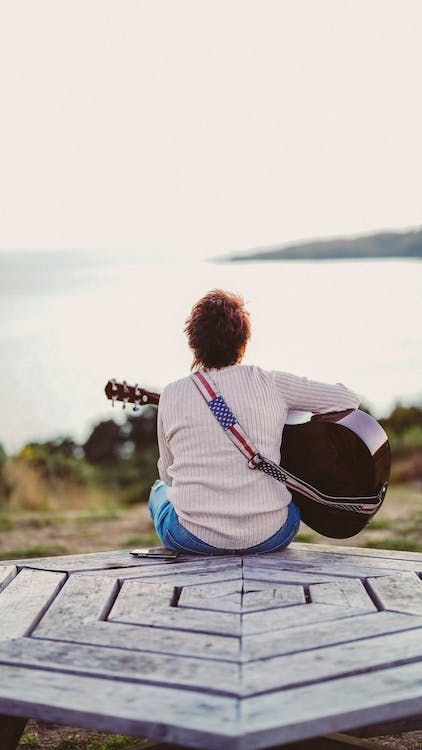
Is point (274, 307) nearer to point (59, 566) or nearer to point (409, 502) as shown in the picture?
point (409, 502)

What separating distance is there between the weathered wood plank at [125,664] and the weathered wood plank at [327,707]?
114 mm

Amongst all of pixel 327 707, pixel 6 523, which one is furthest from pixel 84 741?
pixel 6 523

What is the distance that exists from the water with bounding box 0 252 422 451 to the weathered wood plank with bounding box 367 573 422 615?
5411 millimetres

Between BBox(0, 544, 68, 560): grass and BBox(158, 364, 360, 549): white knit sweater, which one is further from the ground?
BBox(158, 364, 360, 549): white knit sweater

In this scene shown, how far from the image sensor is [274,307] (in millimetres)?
19375

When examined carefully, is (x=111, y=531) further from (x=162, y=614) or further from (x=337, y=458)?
(x=162, y=614)

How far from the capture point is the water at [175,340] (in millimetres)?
13750

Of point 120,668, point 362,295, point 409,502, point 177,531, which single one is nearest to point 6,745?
point 120,668

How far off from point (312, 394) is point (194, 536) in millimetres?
677

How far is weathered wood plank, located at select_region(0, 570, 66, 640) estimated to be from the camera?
8.45 ft

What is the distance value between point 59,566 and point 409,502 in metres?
5.43

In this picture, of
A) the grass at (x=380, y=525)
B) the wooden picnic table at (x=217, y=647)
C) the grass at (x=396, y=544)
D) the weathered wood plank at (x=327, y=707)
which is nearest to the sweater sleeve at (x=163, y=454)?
the wooden picnic table at (x=217, y=647)

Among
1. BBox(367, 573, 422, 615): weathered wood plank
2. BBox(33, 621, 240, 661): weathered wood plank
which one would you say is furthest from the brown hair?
BBox(33, 621, 240, 661): weathered wood plank

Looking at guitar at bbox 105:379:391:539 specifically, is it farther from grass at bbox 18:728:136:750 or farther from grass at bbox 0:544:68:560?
grass at bbox 0:544:68:560
